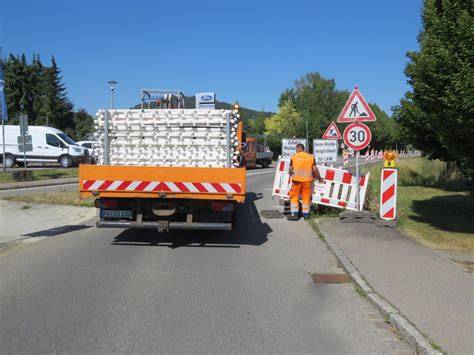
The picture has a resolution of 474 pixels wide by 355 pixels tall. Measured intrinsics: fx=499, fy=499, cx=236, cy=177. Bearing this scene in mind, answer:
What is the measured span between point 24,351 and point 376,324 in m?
3.30

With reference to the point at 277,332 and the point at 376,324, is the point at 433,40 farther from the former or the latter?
the point at 277,332

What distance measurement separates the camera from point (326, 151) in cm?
1586

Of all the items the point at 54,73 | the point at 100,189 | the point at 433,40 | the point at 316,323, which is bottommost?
the point at 316,323

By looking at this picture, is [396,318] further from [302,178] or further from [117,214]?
[302,178]

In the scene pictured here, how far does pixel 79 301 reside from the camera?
5602 mm

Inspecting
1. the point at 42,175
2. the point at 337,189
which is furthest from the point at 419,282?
the point at 42,175

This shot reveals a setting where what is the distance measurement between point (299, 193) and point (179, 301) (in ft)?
22.8

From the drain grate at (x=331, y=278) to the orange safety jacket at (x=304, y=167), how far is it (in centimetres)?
494

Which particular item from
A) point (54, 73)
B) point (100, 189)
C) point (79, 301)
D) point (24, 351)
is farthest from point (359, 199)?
point (54, 73)

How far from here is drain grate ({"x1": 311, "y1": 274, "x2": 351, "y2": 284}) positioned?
6.61m

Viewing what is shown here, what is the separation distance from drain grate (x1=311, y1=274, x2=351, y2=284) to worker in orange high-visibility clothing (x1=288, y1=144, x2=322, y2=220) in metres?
4.94

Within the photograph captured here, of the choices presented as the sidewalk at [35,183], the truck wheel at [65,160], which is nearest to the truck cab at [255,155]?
the truck wheel at [65,160]

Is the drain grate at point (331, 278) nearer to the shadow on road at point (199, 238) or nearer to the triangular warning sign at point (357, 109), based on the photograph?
the shadow on road at point (199, 238)

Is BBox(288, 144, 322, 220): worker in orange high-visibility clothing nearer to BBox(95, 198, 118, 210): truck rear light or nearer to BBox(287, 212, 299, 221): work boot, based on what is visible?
BBox(287, 212, 299, 221): work boot
